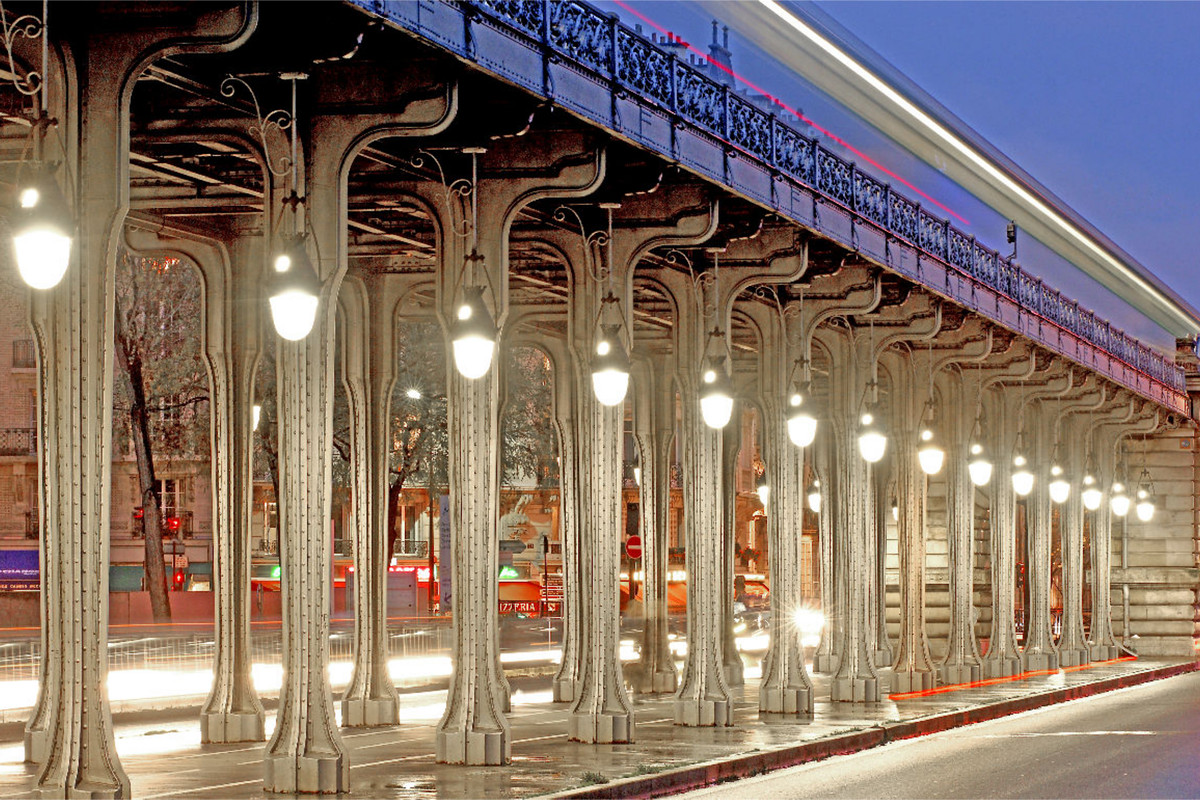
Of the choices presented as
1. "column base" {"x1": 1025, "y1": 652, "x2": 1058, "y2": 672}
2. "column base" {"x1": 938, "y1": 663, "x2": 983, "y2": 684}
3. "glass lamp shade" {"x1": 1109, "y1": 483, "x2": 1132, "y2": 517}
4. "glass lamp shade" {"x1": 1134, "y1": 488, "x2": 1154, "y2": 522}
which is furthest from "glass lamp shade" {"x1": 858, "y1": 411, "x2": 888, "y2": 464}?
"glass lamp shade" {"x1": 1134, "y1": 488, "x2": 1154, "y2": 522}

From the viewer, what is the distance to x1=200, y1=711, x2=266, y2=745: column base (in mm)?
20391

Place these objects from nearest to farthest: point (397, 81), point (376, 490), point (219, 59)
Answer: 1. point (219, 59)
2. point (397, 81)
3. point (376, 490)

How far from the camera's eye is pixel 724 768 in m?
19.0

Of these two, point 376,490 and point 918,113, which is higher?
point 918,113

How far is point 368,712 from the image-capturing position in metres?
22.9

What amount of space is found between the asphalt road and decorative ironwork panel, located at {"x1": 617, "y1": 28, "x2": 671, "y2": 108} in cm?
674

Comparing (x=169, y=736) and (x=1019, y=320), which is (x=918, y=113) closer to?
(x=1019, y=320)

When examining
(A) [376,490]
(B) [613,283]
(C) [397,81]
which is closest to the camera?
(C) [397,81]

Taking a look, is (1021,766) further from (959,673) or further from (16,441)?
(16,441)

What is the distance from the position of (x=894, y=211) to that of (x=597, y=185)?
1005 cm

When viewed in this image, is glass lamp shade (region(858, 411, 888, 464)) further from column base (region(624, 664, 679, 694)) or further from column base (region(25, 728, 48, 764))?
column base (region(25, 728, 48, 764))

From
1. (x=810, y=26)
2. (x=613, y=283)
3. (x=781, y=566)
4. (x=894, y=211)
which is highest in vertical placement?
(x=810, y=26)

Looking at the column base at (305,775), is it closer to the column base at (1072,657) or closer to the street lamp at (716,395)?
the street lamp at (716,395)

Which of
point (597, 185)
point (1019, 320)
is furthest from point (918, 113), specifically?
point (597, 185)
